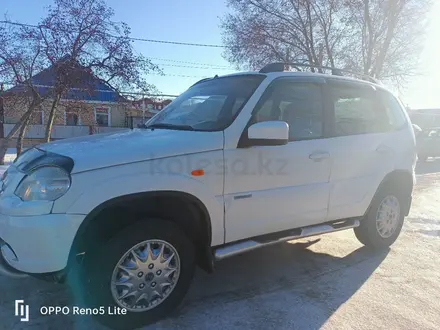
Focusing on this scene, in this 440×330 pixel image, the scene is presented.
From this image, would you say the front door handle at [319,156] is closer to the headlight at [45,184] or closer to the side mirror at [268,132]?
the side mirror at [268,132]

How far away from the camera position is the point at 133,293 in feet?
9.14

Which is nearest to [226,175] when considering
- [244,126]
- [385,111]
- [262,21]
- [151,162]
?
[244,126]

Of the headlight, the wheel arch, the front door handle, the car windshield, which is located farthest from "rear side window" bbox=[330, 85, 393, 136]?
the headlight

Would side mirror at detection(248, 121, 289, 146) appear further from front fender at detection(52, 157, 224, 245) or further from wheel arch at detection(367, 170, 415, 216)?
wheel arch at detection(367, 170, 415, 216)

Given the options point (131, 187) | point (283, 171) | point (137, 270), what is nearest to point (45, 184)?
point (131, 187)

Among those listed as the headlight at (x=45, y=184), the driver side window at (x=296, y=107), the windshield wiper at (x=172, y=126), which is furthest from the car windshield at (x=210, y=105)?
the headlight at (x=45, y=184)

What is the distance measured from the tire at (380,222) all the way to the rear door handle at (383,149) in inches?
17.9

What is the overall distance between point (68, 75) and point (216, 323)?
9.93 meters

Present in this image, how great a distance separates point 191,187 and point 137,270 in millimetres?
732

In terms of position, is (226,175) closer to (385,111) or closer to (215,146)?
(215,146)

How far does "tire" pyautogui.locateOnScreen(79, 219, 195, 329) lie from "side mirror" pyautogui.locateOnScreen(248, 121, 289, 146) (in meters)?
0.98

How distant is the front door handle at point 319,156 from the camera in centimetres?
364

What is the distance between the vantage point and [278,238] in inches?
138

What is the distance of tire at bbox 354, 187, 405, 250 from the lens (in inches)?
177
